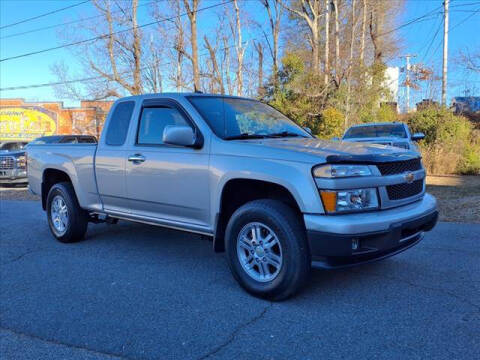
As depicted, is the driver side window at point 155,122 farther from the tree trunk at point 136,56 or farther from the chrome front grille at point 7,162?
the tree trunk at point 136,56

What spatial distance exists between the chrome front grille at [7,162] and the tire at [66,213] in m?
10.3

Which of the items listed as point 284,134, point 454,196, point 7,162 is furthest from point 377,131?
point 7,162

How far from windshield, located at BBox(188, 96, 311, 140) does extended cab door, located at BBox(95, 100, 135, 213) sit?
1085 mm

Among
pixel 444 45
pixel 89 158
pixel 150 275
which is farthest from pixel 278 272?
pixel 444 45

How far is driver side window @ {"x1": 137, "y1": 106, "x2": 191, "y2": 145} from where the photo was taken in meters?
4.79

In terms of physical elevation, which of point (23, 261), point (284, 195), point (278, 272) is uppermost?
point (284, 195)

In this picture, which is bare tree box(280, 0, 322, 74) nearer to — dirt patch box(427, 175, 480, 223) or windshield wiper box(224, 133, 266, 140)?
dirt patch box(427, 175, 480, 223)

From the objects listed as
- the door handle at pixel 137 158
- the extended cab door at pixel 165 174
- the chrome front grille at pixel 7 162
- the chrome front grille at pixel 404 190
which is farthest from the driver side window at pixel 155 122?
the chrome front grille at pixel 7 162

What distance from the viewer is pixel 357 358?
286 cm

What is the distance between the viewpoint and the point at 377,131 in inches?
497

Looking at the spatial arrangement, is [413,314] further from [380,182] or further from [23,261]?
[23,261]

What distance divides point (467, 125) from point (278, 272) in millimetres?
17310

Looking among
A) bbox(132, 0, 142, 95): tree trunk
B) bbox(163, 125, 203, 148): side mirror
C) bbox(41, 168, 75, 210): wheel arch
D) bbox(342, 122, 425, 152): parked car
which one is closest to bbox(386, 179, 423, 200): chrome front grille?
bbox(163, 125, 203, 148): side mirror

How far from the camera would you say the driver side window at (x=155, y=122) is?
4789 mm
